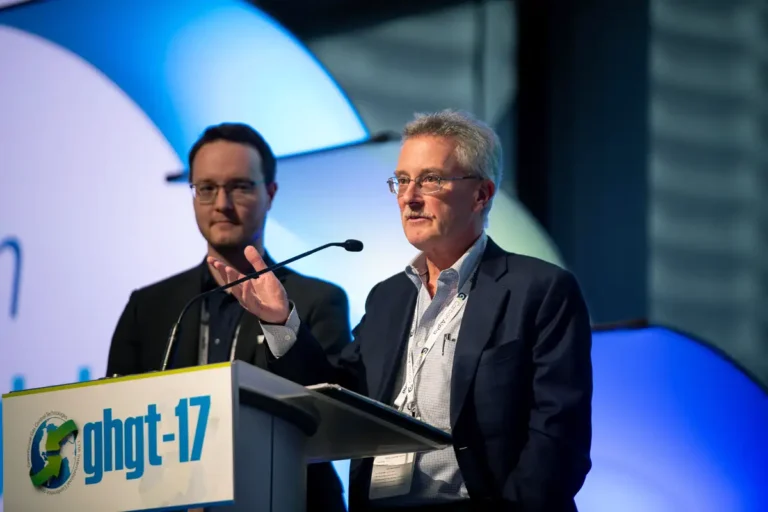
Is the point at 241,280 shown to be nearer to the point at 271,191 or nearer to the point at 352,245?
the point at 352,245

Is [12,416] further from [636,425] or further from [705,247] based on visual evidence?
[705,247]

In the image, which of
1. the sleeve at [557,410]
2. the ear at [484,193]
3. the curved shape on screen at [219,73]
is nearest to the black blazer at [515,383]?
the sleeve at [557,410]

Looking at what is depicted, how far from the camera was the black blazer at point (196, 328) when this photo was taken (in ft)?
10.2

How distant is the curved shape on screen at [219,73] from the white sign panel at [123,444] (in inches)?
61.3

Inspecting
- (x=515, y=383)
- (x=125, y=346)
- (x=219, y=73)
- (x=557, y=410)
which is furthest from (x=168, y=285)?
(x=557, y=410)

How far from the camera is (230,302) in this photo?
3252 mm

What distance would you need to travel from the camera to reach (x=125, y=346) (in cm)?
344

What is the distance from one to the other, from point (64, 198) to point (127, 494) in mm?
2085

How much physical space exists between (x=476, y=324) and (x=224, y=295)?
1.00m

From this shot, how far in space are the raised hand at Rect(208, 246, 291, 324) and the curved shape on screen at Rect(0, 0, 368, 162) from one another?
1.12 m

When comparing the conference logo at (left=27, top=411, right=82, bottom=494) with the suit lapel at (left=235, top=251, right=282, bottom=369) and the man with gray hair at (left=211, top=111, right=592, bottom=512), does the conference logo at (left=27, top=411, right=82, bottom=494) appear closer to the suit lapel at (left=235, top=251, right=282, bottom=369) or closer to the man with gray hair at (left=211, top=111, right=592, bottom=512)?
the man with gray hair at (left=211, top=111, right=592, bottom=512)

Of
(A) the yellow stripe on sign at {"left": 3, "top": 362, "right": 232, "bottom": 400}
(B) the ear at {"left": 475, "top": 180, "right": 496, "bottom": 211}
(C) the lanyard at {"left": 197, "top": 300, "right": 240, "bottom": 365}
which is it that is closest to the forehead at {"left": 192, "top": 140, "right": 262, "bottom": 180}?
(C) the lanyard at {"left": 197, "top": 300, "right": 240, "bottom": 365}

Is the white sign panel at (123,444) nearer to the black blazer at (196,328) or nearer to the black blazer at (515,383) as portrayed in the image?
the black blazer at (515,383)

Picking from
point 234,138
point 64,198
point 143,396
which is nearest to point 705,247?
point 234,138
